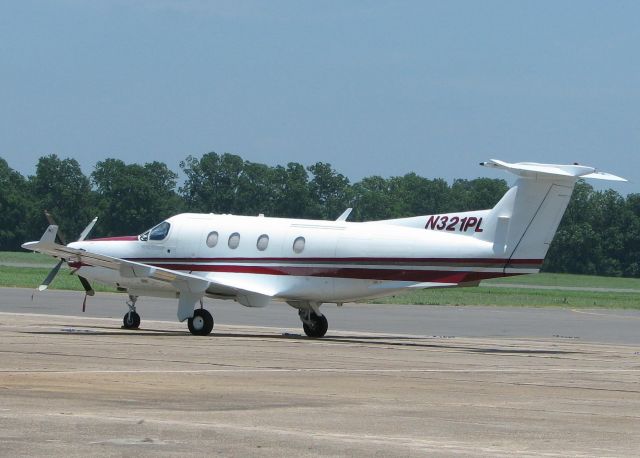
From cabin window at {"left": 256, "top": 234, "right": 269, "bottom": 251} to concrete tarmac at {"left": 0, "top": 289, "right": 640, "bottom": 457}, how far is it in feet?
9.44

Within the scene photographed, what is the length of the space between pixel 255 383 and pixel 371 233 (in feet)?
39.7

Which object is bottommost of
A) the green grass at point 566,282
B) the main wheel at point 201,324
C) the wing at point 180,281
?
the green grass at point 566,282

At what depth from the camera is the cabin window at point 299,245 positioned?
31891 mm

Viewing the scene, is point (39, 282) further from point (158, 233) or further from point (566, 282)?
point (566, 282)

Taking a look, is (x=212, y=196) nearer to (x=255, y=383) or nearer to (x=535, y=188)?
(x=535, y=188)

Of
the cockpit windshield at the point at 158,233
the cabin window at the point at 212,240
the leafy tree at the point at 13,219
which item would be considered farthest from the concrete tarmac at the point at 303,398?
the leafy tree at the point at 13,219

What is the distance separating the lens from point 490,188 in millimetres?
162375

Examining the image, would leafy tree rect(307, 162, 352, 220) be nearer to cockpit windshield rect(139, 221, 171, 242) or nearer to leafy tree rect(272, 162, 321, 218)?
leafy tree rect(272, 162, 321, 218)

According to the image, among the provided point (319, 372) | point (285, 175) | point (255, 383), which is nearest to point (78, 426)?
point (255, 383)

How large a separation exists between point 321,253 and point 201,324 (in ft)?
11.1

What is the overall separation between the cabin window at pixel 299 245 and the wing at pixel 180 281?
1.20m

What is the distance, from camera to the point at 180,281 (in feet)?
103

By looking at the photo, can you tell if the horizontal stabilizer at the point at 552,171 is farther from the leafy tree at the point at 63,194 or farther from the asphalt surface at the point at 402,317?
the leafy tree at the point at 63,194

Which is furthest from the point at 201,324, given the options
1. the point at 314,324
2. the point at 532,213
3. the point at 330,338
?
the point at 532,213
